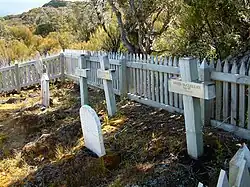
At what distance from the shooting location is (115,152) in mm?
4871

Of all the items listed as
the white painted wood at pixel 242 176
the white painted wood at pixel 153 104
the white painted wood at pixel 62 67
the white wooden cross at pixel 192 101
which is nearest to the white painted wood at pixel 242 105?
the white wooden cross at pixel 192 101

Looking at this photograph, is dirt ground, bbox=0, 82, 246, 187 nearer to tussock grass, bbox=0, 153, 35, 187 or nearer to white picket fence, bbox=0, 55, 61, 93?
tussock grass, bbox=0, 153, 35, 187

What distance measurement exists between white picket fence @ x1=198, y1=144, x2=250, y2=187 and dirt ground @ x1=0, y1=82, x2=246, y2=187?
143 centimetres

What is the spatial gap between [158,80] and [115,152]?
223 cm

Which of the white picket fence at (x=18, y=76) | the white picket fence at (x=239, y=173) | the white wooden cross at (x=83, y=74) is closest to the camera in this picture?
the white picket fence at (x=239, y=173)

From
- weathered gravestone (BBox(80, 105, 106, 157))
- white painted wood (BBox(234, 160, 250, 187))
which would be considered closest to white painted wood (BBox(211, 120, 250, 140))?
weathered gravestone (BBox(80, 105, 106, 157))

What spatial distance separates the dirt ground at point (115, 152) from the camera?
159 inches

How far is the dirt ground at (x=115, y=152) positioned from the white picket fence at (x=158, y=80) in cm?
22

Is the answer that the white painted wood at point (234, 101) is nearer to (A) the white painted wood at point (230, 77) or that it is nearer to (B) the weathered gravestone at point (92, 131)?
(A) the white painted wood at point (230, 77)

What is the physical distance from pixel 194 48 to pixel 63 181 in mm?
4337

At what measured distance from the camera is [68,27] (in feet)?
70.9

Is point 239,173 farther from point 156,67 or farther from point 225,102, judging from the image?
point 156,67

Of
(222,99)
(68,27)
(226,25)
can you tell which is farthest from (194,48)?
(68,27)

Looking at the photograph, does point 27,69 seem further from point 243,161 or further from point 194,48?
point 243,161
